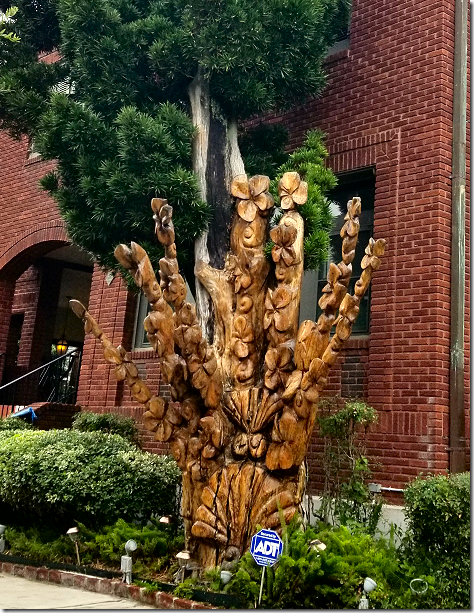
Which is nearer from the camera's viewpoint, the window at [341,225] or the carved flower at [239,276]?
the carved flower at [239,276]

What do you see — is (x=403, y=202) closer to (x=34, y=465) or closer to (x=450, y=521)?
(x=450, y=521)

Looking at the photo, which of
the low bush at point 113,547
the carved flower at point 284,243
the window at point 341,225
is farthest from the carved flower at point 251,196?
the low bush at point 113,547

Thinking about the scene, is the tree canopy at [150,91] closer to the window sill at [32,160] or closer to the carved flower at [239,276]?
the carved flower at [239,276]

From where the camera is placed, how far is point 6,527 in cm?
820

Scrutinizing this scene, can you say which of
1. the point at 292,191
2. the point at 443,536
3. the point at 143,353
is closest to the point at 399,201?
the point at 292,191

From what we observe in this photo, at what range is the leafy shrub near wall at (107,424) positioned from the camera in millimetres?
10297

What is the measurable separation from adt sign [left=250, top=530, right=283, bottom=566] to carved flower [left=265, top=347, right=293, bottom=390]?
53.9 inches

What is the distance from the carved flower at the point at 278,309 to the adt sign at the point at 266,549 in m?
1.84

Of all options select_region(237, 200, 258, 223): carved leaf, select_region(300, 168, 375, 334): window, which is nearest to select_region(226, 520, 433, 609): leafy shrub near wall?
select_region(237, 200, 258, 223): carved leaf

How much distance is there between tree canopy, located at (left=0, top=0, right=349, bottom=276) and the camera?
715 centimetres

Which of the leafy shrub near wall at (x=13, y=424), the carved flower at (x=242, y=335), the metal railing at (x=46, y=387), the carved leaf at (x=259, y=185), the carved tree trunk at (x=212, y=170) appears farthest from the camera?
the metal railing at (x=46, y=387)

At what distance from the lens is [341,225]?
9102 mm

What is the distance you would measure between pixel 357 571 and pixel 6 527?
4347 mm

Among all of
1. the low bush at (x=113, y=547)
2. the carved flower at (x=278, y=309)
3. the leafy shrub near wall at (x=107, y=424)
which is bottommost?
the low bush at (x=113, y=547)
